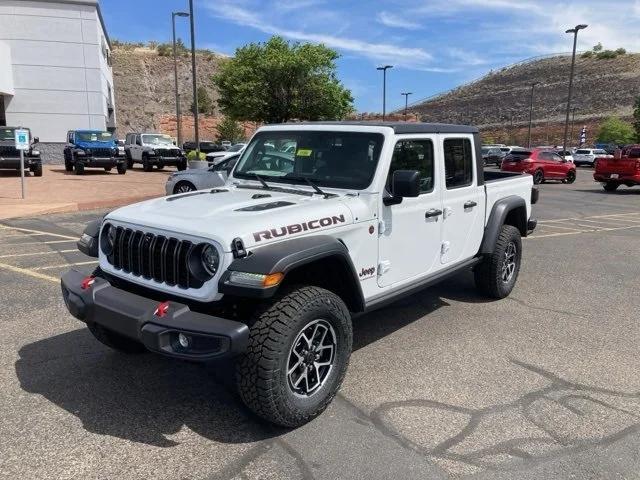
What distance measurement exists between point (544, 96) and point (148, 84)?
57370 mm

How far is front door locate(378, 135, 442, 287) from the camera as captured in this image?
411 centimetres

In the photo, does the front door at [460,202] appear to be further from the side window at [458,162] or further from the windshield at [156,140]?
the windshield at [156,140]

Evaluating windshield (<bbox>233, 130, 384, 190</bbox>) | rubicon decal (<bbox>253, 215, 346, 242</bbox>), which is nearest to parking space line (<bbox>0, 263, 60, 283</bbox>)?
windshield (<bbox>233, 130, 384, 190</bbox>)

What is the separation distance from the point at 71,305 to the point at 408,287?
2.43m

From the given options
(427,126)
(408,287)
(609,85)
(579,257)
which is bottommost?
(579,257)

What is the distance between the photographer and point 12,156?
850 inches

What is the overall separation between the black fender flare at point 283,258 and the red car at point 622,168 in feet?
65.0

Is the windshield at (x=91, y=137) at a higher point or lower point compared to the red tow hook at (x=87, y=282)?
higher

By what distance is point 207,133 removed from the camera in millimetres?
69875

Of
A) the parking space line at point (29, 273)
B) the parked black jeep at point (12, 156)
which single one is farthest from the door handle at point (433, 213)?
the parked black jeep at point (12, 156)

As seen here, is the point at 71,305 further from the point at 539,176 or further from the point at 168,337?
the point at 539,176

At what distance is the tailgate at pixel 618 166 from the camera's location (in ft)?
65.2

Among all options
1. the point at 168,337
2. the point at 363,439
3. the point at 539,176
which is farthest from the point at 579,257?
the point at 539,176

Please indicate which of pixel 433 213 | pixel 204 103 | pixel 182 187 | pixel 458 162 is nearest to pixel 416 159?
pixel 433 213
